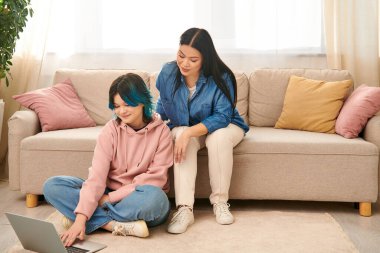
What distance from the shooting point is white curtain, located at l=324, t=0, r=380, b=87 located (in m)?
3.67

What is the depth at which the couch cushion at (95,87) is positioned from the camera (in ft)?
11.5

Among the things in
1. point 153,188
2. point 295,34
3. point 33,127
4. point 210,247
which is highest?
point 295,34

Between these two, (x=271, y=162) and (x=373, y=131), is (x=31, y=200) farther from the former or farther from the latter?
(x=373, y=131)

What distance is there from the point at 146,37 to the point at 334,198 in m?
1.68

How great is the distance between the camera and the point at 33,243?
2.24 m

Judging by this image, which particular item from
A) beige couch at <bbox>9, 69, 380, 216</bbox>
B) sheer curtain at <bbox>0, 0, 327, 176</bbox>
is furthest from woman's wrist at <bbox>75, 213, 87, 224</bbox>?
sheer curtain at <bbox>0, 0, 327, 176</bbox>

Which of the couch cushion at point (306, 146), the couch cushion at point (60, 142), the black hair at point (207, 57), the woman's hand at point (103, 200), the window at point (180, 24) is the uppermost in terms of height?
the window at point (180, 24)

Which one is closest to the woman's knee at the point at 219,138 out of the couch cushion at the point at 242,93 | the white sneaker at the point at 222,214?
the white sneaker at the point at 222,214

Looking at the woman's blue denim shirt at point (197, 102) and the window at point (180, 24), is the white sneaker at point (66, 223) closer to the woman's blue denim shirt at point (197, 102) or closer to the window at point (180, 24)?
the woman's blue denim shirt at point (197, 102)

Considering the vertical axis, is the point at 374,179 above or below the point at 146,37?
below

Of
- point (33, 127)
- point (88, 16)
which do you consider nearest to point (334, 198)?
point (33, 127)

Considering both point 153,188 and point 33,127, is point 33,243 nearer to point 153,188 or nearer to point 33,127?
point 153,188

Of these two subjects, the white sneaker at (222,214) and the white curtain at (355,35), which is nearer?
the white sneaker at (222,214)

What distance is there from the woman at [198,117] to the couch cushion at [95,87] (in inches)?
27.9
